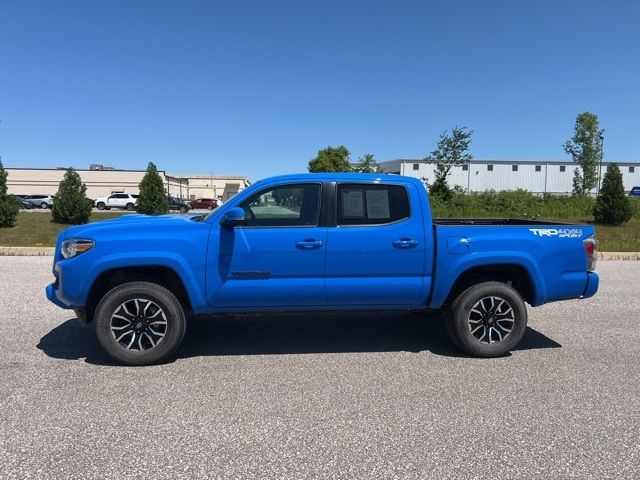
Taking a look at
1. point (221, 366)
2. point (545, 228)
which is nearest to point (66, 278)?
point (221, 366)

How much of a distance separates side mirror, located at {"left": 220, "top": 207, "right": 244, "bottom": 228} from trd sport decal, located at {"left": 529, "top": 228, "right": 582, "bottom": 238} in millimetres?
3000

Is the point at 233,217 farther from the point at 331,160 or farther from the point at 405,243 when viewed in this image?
the point at 331,160

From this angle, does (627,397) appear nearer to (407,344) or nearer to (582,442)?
(582,442)

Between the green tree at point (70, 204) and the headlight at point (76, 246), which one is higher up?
the green tree at point (70, 204)

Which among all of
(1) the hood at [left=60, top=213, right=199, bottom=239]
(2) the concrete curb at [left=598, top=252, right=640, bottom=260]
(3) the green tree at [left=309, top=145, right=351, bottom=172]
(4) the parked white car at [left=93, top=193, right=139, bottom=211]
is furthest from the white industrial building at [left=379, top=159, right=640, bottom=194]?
(1) the hood at [left=60, top=213, right=199, bottom=239]

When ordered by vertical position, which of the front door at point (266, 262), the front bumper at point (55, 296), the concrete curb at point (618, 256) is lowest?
the concrete curb at point (618, 256)

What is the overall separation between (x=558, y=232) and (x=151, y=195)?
80.7ft

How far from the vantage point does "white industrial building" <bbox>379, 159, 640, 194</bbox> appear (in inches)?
3273

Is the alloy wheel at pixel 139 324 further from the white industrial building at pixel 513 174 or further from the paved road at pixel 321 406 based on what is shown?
the white industrial building at pixel 513 174

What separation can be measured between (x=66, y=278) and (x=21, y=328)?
204cm

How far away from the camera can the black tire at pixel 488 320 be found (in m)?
4.98

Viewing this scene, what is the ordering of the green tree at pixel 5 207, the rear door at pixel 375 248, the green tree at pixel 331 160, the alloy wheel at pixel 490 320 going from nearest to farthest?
the rear door at pixel 375 248, the alloy wheel at pixel 490 320, the green tree at pixel 5 207, the green tree at pixel 331 160

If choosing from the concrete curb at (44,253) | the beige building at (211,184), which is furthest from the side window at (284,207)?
the beige building at (211,184)

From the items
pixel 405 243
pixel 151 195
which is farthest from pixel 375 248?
pixel 151 195
